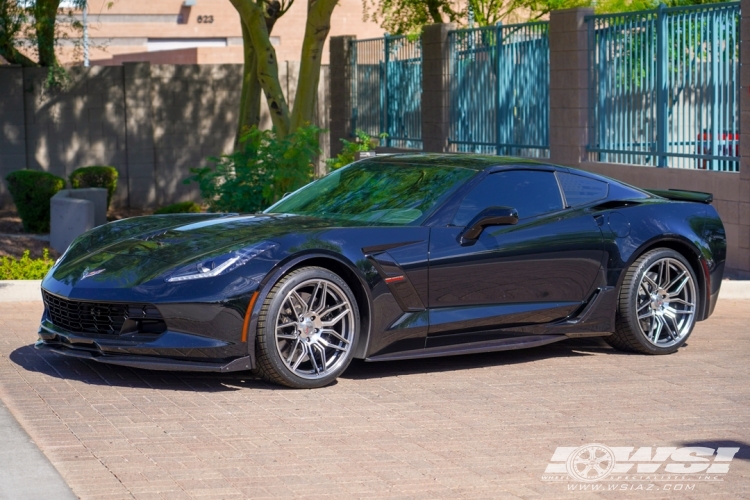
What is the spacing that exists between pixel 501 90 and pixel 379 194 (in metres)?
9.95

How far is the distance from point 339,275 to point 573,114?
29.8ft

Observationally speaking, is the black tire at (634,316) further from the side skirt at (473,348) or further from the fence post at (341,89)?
the fence post at (341,89)

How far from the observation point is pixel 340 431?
6.05 meters

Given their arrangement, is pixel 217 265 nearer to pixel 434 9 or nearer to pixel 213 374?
pixel 213 374

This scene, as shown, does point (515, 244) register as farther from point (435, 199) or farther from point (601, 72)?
point (601, 72)

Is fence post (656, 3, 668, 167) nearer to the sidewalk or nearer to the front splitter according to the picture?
the front splitter

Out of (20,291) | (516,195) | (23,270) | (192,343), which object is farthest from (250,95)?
(192,343)

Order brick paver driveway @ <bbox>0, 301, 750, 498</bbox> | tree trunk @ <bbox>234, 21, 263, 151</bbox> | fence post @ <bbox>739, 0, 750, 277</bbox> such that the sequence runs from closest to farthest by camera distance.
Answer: brick paver driveway @ <bbox>0, 301, 750, 498</bbox> → fence post @ <bbox>739, 0, 750, 277</bbox> → tree trunk @ <bbox>234, 21, 263, 151</bbox>

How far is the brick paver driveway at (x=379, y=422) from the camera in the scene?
17.0 ft

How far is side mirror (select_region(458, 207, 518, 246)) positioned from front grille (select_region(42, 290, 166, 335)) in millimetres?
2074

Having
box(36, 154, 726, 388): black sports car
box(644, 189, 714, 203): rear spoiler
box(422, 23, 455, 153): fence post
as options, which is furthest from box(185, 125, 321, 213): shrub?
box(644, 189, 714, 203): rear spoiler

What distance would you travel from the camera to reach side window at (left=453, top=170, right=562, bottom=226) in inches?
305

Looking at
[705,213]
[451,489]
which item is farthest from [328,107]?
[451,489]

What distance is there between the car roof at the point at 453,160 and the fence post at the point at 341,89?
14.8 meters
